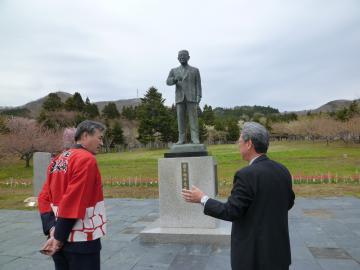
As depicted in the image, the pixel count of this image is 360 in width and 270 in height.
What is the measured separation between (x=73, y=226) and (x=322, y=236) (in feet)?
16.3

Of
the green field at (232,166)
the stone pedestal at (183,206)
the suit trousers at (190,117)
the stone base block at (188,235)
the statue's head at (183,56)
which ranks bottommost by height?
the green field at (232,166)

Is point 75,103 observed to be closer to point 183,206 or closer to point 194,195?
point 183,206

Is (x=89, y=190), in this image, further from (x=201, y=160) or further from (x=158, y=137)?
(x=158, y=137)

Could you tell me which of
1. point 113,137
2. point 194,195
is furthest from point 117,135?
point 194,195

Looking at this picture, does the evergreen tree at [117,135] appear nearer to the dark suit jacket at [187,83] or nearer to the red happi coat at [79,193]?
the dark suit jacket at [187,83]

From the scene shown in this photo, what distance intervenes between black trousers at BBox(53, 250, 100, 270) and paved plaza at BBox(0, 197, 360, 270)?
80.8 inches

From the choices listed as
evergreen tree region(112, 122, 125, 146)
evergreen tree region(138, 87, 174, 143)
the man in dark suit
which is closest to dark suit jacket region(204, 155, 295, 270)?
the man in dark suit

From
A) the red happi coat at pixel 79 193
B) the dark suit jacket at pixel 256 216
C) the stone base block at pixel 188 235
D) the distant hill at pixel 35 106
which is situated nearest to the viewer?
the dark suit jacket at pixel 256 216

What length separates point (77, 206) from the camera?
2.46 metres

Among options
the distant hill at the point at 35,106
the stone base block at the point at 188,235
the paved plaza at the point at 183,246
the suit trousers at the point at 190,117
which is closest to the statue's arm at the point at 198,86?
the suit trousers at the point at 190,117

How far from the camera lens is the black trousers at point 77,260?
2.58m

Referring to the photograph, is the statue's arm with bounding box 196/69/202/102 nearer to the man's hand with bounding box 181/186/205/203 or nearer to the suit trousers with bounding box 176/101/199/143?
the suit trousers with bounding box 176/101/199/143

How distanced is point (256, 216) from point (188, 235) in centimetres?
352

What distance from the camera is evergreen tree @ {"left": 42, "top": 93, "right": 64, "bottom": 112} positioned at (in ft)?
164
